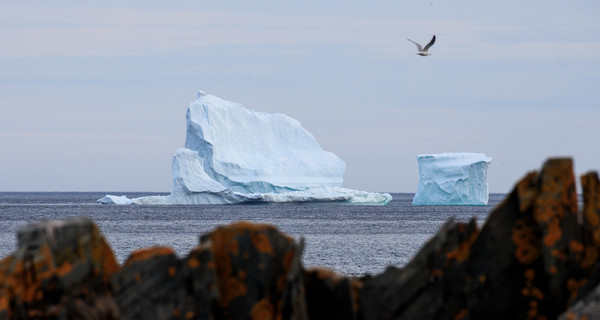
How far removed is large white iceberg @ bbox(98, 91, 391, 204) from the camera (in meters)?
73.5

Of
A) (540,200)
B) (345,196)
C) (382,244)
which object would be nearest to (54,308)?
(540,200)

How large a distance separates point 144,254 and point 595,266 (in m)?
2.78

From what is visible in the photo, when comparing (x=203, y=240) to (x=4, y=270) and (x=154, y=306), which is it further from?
(x=4, y=270)

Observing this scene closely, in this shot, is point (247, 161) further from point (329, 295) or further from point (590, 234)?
point (590, 234)

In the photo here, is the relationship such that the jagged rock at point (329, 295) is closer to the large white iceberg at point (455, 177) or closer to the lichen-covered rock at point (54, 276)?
the lichen-covered rock at point (54, 276)

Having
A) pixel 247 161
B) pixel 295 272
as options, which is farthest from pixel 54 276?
pixel 247 161

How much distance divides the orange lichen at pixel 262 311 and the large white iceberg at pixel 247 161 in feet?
214

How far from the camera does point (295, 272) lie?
525 centimetres

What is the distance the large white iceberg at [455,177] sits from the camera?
229 feet

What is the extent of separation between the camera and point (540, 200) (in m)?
5.14

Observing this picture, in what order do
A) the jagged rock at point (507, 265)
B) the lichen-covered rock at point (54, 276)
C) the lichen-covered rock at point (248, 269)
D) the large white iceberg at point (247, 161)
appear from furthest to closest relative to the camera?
1. the large white iceberg at point (247, 161)
2. the lichen-covered rock at point (248, 269)
3. the jagged rock at point (507, 265)
4. the lichen-covered rock at point (54, 276)

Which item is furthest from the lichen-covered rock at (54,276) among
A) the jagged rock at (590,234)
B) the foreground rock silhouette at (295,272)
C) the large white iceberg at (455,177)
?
the large white iceberg at (455,177)

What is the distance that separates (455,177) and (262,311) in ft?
218

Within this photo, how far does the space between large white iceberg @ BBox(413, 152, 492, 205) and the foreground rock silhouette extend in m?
64.4
